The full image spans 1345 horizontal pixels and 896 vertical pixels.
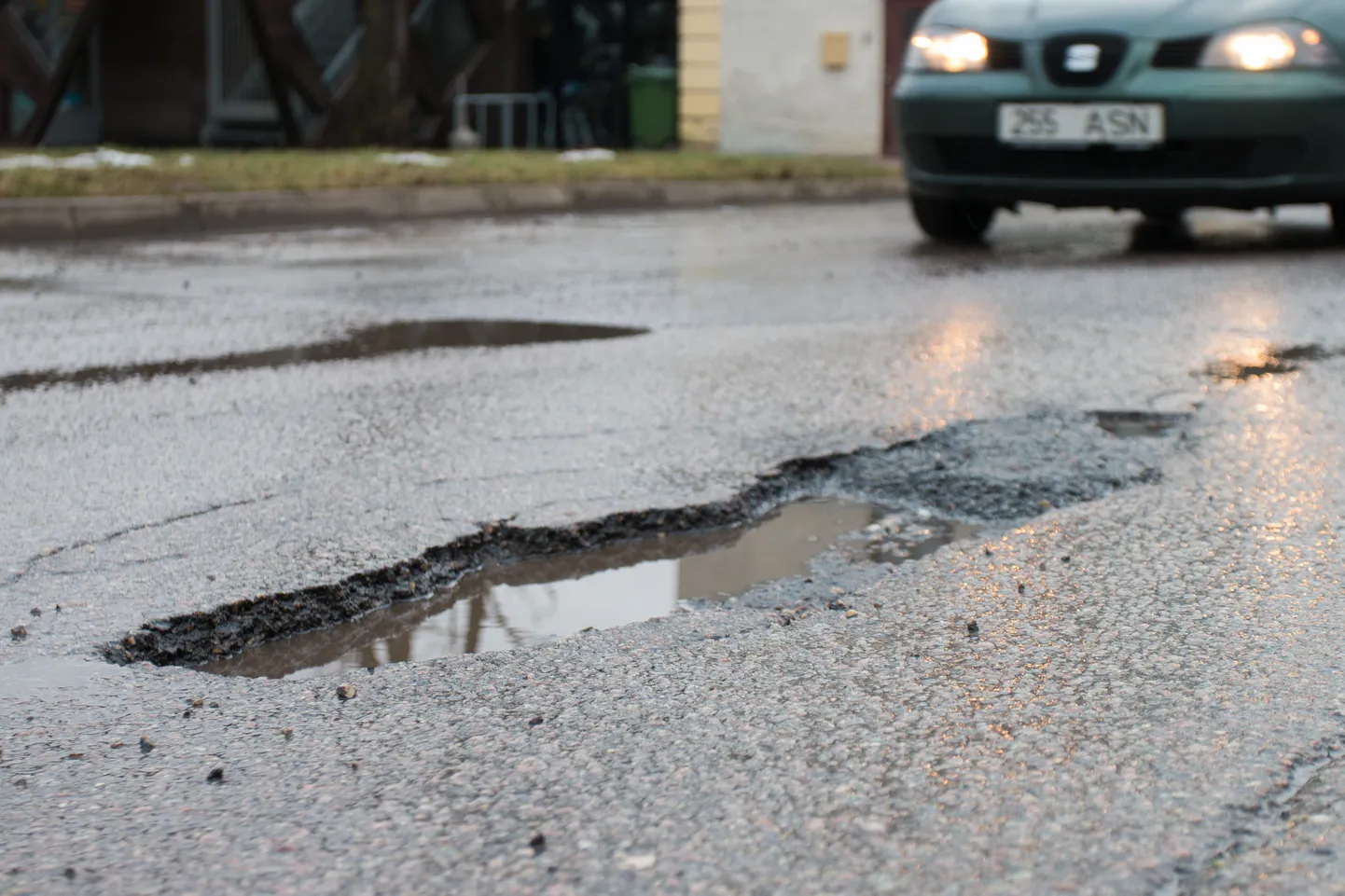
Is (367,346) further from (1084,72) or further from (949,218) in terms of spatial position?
(949,218)

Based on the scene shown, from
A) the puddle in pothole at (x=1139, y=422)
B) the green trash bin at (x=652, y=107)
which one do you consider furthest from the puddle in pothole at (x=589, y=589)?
the green trash bin at (x=652, y=107)

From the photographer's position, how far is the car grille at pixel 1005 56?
24.2 ft

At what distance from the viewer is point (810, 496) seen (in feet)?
11.4

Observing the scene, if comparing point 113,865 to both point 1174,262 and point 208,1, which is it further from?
point 208,1

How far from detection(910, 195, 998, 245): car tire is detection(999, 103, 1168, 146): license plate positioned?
0.86m

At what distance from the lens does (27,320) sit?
5.56 m

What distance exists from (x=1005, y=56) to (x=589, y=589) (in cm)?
512

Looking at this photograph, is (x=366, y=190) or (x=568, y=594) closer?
(x=568, y=594)

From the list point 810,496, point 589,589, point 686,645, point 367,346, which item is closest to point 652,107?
point 367,346

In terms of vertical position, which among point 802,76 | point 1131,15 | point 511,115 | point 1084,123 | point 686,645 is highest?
point 1131,15

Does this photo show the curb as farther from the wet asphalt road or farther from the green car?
the green car

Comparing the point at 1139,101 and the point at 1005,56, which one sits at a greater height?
the point at 1005,56

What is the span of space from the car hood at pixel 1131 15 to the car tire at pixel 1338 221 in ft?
3.08

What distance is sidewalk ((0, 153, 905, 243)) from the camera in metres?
8.76
